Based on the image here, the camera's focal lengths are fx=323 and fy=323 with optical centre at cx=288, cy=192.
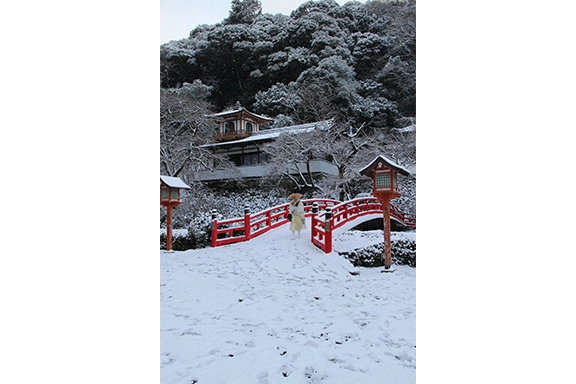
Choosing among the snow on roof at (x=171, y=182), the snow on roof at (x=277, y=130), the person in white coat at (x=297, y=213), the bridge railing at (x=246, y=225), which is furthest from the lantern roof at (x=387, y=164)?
the snow on roof at (x=277, y=130)

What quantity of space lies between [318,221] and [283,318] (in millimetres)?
1873

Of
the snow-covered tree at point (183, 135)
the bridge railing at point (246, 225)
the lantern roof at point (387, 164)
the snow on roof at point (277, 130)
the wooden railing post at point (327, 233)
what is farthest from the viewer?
the snow on roof at point (277, 130)

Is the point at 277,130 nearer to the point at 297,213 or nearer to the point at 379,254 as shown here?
the point at 297,213

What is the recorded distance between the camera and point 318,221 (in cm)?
406

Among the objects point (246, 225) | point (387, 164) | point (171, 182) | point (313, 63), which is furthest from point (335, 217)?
point (313, 63)

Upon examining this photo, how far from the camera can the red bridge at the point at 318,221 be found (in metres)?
4.00

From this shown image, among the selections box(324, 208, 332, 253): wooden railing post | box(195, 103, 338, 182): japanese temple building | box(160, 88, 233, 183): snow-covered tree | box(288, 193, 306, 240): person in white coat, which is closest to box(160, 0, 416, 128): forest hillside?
box(195, 103, 338, 182): japanese temple building

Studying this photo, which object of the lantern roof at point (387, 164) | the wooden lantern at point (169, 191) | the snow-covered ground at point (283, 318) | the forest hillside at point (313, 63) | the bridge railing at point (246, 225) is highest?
the forest hillside at point (313, 63)

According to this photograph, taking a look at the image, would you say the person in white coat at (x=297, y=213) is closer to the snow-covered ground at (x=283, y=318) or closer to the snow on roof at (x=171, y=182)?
the snow-covered ground at (x=283, y=318)

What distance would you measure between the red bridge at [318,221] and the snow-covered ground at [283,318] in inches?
8.6
